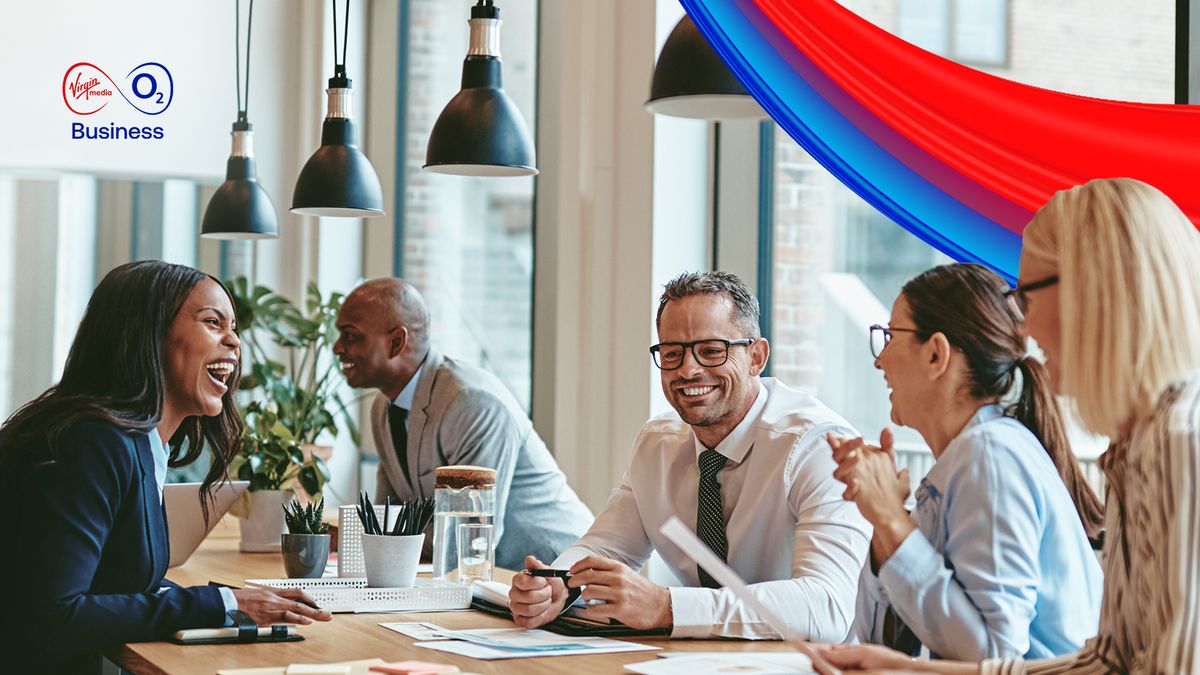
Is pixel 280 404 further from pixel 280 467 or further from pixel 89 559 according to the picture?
pixel 89 559

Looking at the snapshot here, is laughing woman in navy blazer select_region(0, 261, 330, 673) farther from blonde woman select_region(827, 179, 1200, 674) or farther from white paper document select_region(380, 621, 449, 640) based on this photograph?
blonde woman select_region(827, 179, 1200, 674)

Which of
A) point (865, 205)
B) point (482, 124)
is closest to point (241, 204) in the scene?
point (482, 124)

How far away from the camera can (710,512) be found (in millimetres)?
2799

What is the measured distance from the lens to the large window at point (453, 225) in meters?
6.67

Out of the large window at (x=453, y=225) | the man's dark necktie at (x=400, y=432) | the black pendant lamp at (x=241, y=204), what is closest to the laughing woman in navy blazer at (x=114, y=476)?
the man's dark necktie at (x=400, y=432)

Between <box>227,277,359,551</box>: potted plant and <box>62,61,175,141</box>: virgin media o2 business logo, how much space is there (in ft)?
2.59

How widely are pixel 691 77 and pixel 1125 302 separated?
4.63 feet

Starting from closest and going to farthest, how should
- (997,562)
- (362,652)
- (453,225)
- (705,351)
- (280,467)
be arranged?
(997,562), (362,652), (705,351), (280,467), (453,225)

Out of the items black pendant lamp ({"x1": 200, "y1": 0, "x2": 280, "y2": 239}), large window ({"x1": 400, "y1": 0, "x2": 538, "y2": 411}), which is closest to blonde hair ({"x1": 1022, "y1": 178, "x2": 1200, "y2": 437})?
black pendant lamp ({"x1": 200, "y1": 0, "x2": 280, "y2": 239})

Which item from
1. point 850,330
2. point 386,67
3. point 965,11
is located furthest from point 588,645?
point 386,67

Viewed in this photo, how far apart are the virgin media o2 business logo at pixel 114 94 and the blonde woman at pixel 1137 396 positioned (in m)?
4.97

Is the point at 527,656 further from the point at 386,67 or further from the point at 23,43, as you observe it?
the point at 386,67

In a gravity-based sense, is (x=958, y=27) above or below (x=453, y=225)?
above

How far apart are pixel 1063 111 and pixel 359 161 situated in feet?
6.36
